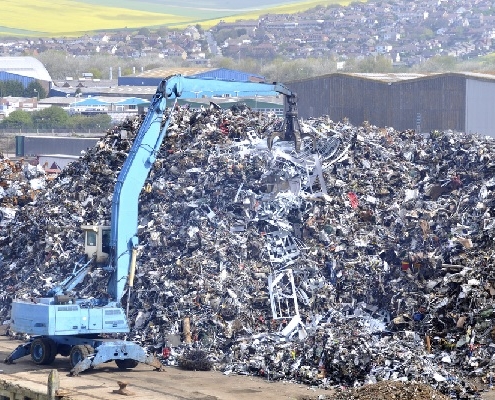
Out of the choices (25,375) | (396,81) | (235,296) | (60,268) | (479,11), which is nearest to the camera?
(25,375)

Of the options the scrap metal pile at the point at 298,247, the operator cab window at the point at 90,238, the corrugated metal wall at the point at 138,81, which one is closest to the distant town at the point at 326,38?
the corrugated metal wall at the point at 138,81

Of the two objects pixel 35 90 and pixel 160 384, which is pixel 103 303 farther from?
pixel 35 90

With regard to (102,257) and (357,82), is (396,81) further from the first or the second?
(102,257)

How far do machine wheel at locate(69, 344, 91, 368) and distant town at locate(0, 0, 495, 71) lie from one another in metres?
102

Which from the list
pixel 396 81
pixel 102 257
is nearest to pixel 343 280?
A: pixel 102 257

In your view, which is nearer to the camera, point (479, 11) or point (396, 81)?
point (396, 81)

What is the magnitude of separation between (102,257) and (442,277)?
20.3 feet

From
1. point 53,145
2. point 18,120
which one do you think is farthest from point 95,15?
point 53,145

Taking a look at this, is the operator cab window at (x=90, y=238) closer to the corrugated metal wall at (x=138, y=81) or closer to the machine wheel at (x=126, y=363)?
the machine wheel at (x=126, y=363)

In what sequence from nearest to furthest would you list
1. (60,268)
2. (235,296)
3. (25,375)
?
1. (25,375)
2. (235,296)
3. (60,268)

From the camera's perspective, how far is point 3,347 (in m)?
21.5

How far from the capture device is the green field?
16212 cm

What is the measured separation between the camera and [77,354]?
61.9 ft

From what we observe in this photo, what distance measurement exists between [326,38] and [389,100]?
126m
